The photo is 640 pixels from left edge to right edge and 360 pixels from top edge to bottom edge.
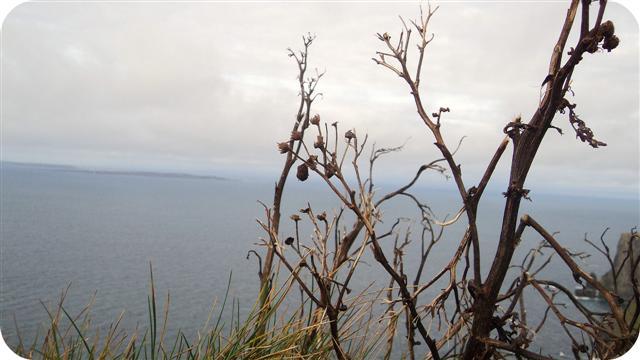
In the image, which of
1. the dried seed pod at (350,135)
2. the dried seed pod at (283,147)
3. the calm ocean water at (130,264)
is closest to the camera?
the dried seed pod at (283,147)

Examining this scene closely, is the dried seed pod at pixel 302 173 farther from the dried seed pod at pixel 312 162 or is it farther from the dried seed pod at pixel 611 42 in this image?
the dried seed pod at pixel 611 42

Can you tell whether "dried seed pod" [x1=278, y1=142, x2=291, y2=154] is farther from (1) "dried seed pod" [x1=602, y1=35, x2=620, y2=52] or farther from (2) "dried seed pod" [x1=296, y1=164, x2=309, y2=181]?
(1) "dried seed pod" [x1=602, y1=35, x2=620, y2=52]

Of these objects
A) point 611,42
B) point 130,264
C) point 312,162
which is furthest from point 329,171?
point 130,264

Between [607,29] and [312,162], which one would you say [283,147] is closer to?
[312,162]

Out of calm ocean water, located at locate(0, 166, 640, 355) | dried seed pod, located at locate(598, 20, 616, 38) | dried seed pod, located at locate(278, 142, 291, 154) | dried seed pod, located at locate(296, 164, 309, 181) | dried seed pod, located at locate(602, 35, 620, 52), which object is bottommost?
calm ocean water, located at locate(0, 166, 640, 355)

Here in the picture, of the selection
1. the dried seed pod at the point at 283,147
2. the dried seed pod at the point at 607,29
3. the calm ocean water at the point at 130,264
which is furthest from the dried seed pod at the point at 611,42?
the calm ocean water at the point at 130,264

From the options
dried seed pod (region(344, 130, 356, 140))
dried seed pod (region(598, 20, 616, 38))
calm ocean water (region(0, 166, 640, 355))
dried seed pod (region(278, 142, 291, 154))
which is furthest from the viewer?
calm ocean water (region(0, 166, 640, 355))

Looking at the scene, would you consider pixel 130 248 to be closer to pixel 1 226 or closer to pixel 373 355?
pixel 1 226

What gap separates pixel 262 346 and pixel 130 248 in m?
39.2

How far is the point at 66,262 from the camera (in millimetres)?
32688

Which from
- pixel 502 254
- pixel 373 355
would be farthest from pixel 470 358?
pixel 373 355

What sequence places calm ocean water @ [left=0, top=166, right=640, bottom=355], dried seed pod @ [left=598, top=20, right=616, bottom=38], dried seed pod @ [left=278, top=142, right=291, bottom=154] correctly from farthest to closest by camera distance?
calm ocean water @ [left=0, top=166, right=640, bottom=355] < dried seed pod @ [left=278, top=142, right=291, bottom=154] < dried seed pod @ [left=598, top=20, right=616, bottom=38]

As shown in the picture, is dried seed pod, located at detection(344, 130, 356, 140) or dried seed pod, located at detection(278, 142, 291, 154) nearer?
dried seed pod, located at detection(278, 142, 291, 154)

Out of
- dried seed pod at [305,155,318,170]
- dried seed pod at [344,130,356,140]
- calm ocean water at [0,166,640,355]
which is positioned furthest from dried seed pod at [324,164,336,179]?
calm ocean water at [0,166,640,355]
